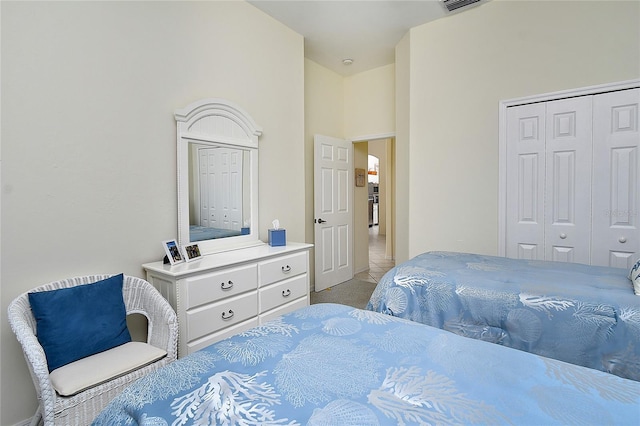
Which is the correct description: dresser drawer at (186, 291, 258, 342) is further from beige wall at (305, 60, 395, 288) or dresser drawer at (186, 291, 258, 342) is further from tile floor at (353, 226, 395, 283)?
tile floor at (353, 226, 395, 283)

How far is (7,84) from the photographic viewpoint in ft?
5.75

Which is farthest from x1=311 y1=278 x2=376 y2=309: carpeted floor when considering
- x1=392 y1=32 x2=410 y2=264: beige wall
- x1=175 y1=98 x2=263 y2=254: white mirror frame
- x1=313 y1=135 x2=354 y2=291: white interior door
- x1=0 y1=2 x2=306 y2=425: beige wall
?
x1=0 y1=2 x2=306 y2=425: beige wall

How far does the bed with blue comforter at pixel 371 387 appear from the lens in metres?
0.77

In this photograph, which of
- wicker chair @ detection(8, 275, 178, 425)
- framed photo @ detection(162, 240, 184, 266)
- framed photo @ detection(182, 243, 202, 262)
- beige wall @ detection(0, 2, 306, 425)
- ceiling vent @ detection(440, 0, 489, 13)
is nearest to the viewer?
wicker chair @ detection(8, 275, 178, 425)

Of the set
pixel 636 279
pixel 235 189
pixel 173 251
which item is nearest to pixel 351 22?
pixel 235 189

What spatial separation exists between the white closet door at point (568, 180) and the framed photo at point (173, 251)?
323 centimetres

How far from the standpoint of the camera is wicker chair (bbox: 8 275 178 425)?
143 centimetres

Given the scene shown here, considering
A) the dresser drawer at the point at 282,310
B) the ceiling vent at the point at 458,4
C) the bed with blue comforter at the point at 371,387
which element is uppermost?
the ceiling vent at the point at 458,4

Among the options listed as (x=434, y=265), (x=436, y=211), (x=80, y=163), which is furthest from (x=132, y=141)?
(x=436, y=211)

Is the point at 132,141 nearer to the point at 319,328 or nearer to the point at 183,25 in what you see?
the point at 183,25

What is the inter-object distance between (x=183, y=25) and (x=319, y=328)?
2.59 meters

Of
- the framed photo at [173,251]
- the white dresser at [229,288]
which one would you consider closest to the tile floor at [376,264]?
the white dresser at [229,288]

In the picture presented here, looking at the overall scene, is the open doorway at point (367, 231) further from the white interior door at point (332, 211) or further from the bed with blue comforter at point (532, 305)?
the bed with blue comforter at point (532, 305)

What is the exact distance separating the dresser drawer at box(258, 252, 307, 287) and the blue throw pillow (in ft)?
3.43
